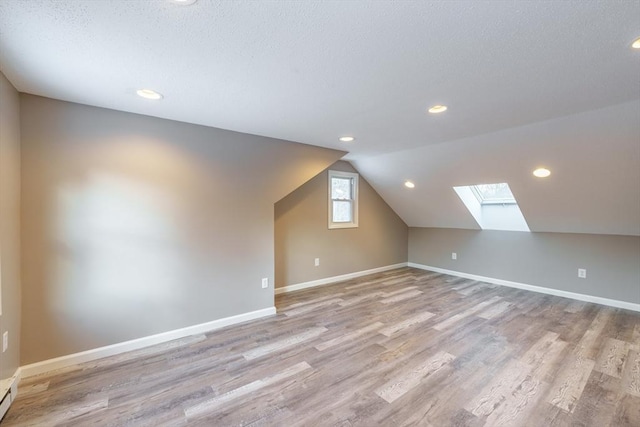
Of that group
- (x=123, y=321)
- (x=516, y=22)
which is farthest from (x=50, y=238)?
(x=516, y=22)

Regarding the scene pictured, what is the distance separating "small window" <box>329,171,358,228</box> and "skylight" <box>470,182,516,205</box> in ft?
6.70

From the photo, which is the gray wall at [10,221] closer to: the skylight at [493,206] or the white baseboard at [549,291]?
the skylight at [493,206]

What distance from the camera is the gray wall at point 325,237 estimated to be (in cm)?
437

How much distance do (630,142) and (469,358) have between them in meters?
2.52

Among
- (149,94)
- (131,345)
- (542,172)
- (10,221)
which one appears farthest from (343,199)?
(10,221)

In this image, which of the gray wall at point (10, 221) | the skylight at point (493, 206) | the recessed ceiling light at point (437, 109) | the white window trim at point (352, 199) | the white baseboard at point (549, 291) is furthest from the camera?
the white window trim at point (352, 199)

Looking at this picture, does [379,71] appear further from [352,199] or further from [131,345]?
[352,199]

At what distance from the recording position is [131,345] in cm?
262

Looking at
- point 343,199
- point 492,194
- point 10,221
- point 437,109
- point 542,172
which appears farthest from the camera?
point 343,199

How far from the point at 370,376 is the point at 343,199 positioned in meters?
3.30

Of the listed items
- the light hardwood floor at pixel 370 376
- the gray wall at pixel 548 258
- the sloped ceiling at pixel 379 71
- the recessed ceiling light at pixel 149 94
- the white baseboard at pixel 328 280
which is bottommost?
the light hardwood floor at pixel 370 376

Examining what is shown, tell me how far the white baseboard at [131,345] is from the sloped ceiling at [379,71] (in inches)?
85.5

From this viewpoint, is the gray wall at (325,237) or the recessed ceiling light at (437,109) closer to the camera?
the recessed ceiling light at (437,109)

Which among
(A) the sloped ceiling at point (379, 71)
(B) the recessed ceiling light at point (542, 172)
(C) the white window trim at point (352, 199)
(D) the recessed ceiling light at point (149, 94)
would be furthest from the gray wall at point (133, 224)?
(B) the recessed ceiling light at point (542, 172)
